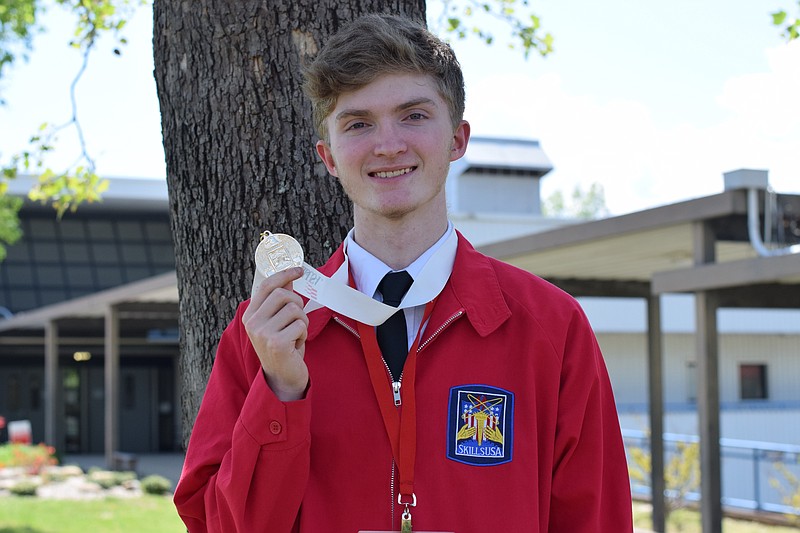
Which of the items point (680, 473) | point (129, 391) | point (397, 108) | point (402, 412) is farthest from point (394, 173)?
point (129, 391)

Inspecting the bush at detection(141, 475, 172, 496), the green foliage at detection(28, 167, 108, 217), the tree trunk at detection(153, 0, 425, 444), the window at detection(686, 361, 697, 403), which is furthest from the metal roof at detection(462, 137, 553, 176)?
the tree trunk at detection(153, 0, 425, 444)

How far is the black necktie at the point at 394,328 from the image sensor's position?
2279 millimetres

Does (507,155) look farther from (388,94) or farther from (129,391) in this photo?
(388,94)

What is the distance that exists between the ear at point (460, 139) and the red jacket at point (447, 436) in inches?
11.3

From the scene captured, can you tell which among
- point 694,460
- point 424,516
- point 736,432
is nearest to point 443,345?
point 424,516

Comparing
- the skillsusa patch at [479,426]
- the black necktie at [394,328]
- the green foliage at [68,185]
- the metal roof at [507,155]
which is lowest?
the skillsusa patch at [479,426]

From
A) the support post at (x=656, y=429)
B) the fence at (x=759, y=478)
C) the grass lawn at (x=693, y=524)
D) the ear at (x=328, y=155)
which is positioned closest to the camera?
the ear at (x=328, y=155)

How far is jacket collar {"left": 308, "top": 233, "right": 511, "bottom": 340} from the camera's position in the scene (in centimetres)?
229

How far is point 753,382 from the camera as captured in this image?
30.0 m

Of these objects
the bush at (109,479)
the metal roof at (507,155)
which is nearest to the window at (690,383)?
the metal roof at (507,155)

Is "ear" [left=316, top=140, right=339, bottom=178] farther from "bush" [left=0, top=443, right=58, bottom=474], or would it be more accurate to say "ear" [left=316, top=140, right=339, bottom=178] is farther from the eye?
"bush" [left=0, top=443, right=58, bottom=474]

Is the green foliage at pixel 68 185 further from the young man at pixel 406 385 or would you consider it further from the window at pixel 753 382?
the window at pixel 753 382

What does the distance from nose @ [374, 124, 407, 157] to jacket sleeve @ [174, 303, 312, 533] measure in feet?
1.71

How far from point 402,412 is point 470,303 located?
293mm
